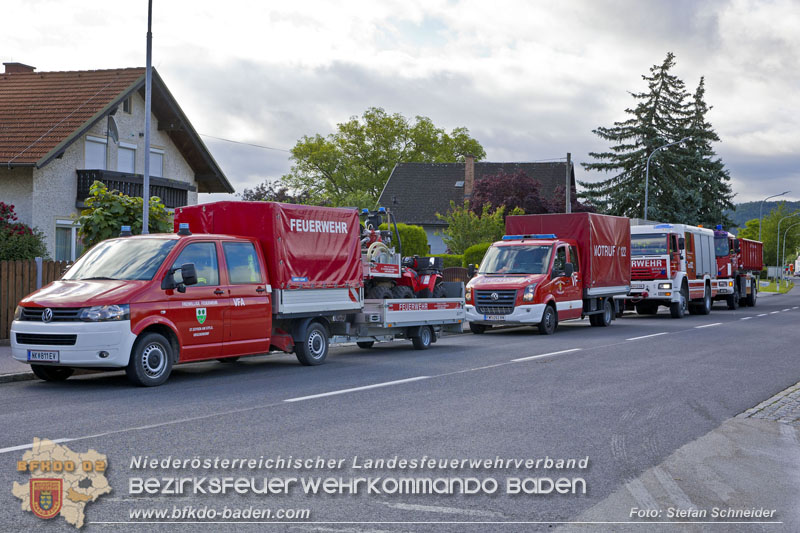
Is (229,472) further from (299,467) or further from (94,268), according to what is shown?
(94,268)

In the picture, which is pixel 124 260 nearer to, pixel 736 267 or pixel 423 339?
pixel 423 339

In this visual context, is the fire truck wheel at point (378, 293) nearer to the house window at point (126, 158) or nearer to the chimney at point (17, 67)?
the house window at point (126, 158)

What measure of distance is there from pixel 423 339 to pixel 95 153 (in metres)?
17.0

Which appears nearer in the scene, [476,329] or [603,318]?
[476,329]

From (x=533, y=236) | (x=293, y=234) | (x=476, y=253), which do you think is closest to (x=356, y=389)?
(x=293, y=234)

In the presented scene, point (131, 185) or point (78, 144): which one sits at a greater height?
point (78, 144)

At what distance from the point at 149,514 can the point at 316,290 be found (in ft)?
28.6

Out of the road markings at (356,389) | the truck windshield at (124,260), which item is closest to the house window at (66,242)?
the truck windshield at (124,260)

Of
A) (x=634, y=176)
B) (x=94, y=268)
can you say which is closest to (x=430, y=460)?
(x=94, y=268)

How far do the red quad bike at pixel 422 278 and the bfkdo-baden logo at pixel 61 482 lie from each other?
432 inches

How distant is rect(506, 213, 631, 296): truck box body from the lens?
76.7 feet

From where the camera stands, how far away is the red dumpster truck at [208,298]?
10.6 m

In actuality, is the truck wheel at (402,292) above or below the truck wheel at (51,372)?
above

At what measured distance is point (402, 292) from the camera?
17.2 metres
